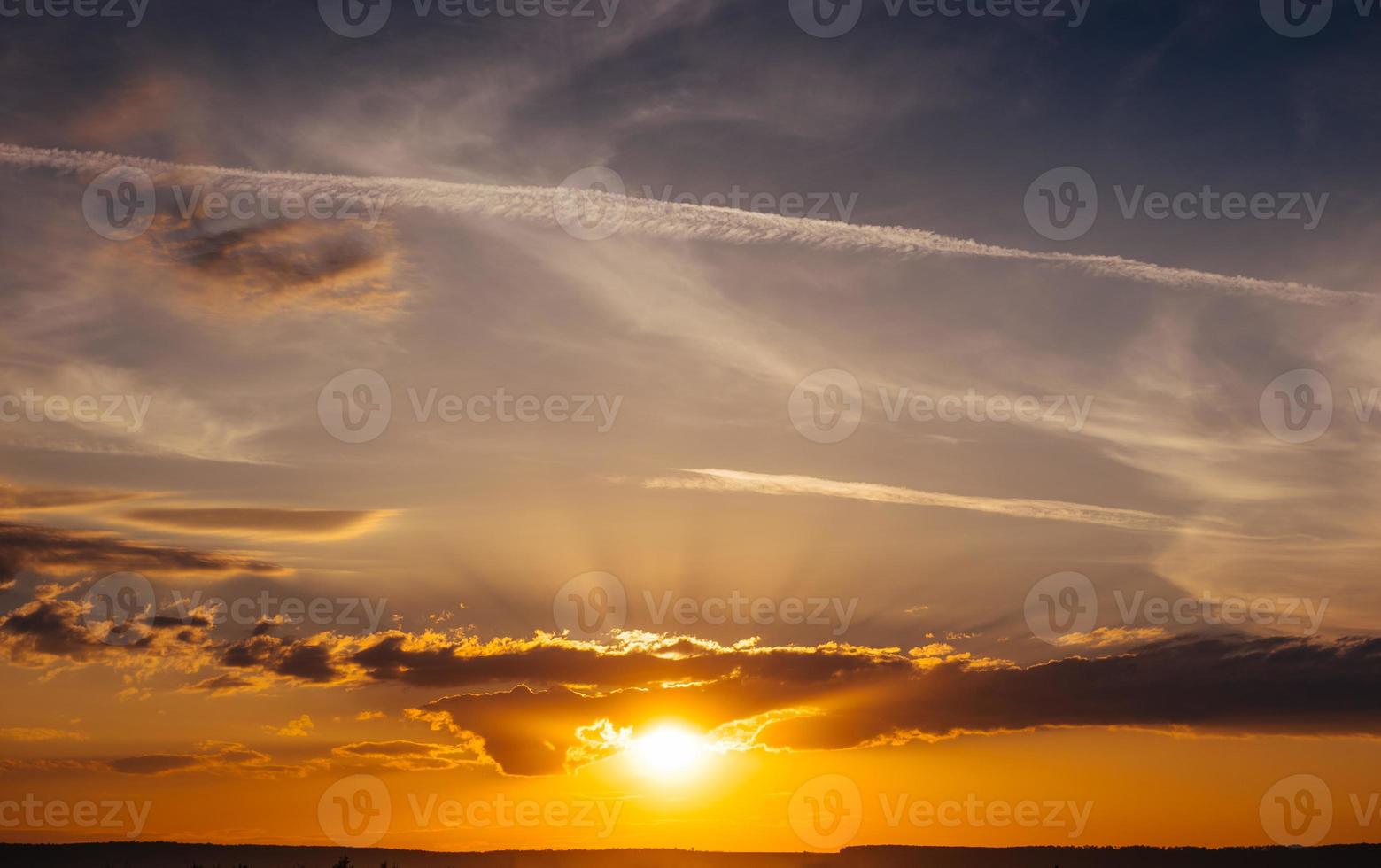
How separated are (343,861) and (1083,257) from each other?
115327mm

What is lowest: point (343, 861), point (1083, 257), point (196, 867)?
point (343, 861)

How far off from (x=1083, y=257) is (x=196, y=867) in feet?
523

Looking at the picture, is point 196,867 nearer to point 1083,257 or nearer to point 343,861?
point 343,861

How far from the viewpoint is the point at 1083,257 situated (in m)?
115

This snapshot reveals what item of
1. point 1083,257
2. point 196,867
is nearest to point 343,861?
point 196,867

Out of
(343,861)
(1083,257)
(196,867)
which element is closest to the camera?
(1083,257)

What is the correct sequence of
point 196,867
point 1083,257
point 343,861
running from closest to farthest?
point 1083,257 < point 343,861 < point 196,867

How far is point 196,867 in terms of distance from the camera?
7111 inches

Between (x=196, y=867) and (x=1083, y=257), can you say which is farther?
(x=196, y=867)

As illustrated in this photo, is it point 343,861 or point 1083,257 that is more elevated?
point 1083,257

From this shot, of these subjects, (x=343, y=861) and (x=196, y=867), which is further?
(x=196, y=867)

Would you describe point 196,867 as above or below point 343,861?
above

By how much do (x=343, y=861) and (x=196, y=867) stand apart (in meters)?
49.2

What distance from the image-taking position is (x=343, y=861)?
147 meters
